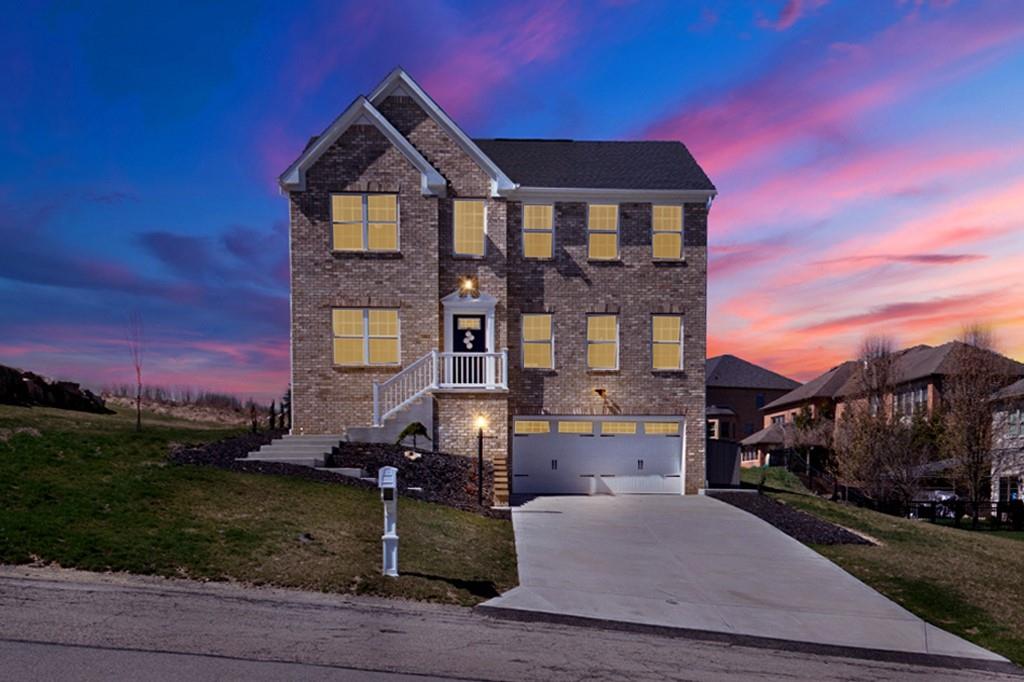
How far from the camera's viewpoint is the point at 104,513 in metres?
12.7

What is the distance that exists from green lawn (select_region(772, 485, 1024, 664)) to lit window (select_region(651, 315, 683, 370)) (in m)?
5.84

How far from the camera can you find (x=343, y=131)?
23719 mm

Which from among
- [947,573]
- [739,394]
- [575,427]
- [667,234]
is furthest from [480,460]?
[739,394]

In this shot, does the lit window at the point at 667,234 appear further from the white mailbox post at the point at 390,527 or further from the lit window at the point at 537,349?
the white mailbox post at the point at 390,527

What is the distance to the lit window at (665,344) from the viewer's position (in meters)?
24.8

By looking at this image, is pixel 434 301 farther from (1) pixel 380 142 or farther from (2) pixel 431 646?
(2) pixel 431 646

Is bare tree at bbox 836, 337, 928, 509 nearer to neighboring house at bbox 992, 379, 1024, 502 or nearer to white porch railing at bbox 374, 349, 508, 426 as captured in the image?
neighboring house at bbox 992, 379, 1024, 502

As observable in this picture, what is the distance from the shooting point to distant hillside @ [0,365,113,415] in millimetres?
28797

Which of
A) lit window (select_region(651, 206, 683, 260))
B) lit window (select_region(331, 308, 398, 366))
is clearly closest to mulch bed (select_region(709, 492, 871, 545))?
lit window (select_region(651, 206, 683, 260))

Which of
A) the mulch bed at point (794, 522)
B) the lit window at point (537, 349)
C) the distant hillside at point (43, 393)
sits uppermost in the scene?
the lit window at point (537, 349)

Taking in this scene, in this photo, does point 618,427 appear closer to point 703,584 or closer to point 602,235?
point 602,235

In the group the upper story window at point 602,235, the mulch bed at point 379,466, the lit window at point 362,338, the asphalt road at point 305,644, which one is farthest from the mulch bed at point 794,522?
the lit window at point 362,338

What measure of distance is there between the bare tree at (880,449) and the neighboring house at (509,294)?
45.5ft

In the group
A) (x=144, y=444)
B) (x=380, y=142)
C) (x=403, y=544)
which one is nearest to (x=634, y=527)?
(x=403, y=544)
